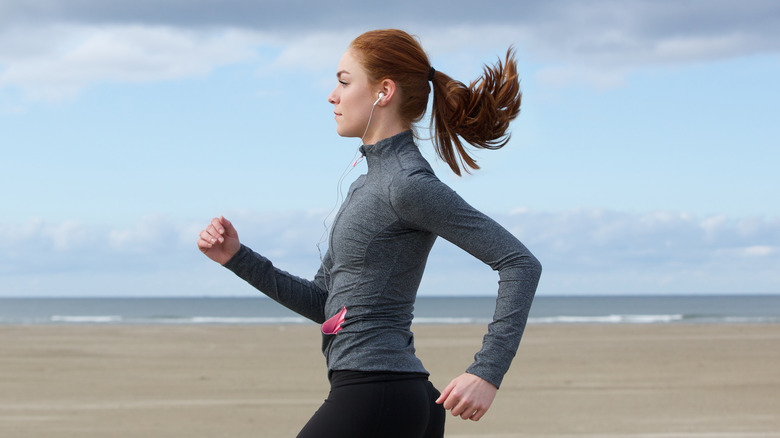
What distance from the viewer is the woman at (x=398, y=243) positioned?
1.87 meters

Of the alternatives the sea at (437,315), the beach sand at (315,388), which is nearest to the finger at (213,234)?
the beach sand at (315,388)

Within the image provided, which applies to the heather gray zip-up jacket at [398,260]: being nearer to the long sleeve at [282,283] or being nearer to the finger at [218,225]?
the long sleeve at [282,283]

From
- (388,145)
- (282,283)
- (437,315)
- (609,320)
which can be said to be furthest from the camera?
(437,315)

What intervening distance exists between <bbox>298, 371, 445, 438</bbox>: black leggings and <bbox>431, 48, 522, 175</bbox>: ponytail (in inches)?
23.2

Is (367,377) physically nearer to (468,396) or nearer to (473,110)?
→ (468,396)

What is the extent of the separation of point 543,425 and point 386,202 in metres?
7.55

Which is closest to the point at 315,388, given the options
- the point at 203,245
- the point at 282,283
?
the point at 282,283

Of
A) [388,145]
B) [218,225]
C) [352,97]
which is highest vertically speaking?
[352,97]

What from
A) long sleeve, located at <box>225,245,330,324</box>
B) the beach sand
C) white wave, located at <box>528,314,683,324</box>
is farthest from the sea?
long sleeve, located at <box>225,245,330,324</box>

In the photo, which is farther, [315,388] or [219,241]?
[315,388]

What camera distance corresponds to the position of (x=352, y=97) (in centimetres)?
212

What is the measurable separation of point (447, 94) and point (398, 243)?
423mm

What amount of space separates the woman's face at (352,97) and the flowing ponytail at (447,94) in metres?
0.03

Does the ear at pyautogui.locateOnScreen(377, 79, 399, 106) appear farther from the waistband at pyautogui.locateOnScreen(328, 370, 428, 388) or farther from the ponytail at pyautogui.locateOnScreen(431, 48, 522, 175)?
the waistband at pyautogui.locateOnScreen(328, 370, 428, 388)
